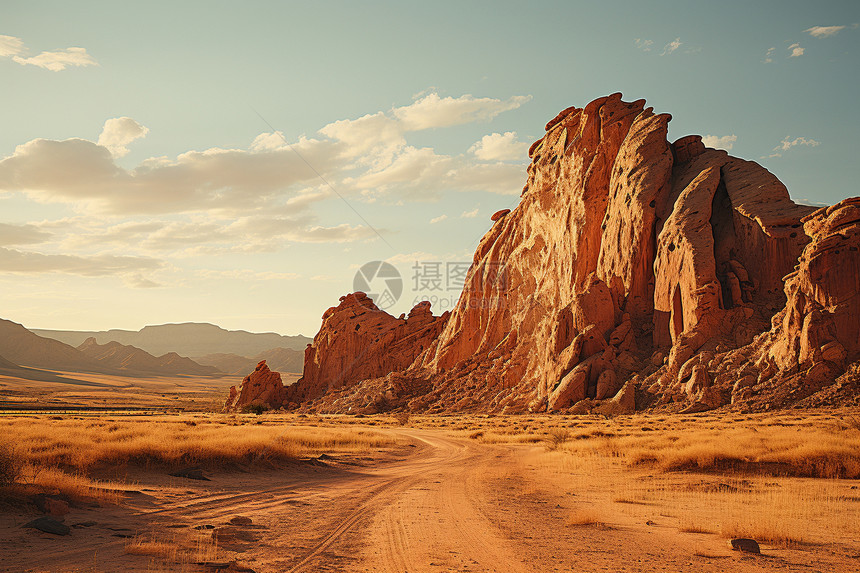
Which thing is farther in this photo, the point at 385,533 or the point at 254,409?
the point at 254,409

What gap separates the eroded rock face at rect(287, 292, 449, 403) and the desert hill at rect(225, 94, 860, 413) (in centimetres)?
365

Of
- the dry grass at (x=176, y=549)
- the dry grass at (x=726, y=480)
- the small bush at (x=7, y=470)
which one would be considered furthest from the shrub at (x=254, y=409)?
the dry grass at (x=176, y=549)

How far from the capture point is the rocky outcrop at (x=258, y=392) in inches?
3148

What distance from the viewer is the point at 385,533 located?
10.4 meters

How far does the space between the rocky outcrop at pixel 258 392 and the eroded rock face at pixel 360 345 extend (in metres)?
2.30

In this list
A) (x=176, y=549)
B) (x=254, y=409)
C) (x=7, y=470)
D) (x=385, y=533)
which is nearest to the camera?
(x=176, y=549)

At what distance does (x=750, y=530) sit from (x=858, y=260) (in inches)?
1470

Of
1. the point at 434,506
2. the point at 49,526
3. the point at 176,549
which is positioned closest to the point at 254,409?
the point at 434,506

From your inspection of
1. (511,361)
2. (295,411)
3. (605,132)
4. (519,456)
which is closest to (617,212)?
(605,132)

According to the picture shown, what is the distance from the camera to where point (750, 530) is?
1011 cm

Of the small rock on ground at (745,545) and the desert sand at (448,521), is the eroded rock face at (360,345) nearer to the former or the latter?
the desert sand at (448,521)

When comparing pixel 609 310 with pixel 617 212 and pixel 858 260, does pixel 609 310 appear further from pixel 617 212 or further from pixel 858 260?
pixel 858 260

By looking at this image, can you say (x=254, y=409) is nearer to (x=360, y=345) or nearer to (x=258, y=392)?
(x=258, y=392)

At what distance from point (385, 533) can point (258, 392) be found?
75604 millimetres
